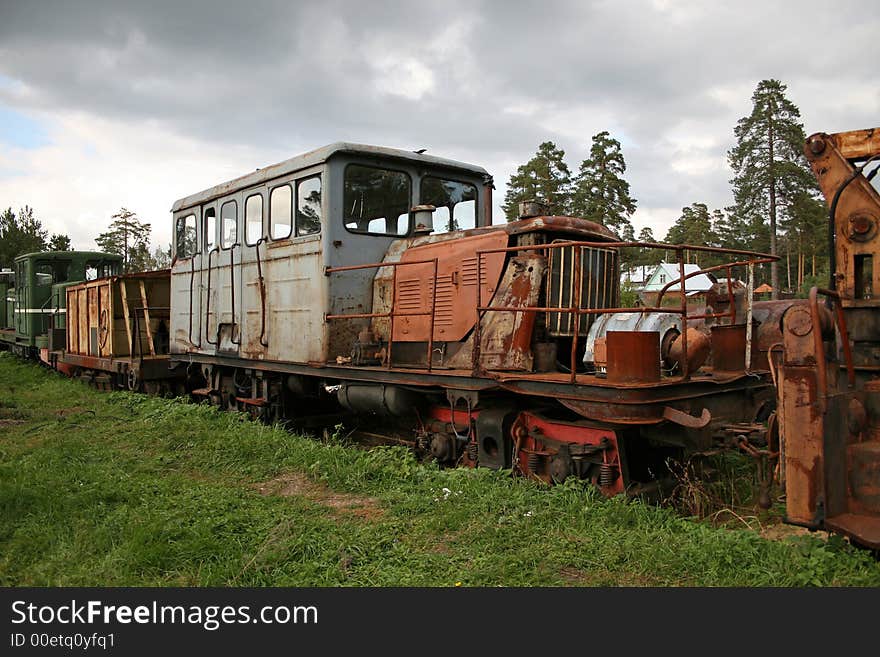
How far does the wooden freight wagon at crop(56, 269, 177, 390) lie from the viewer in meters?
12.6

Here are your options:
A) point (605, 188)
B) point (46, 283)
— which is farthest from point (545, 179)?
point (46, 283)

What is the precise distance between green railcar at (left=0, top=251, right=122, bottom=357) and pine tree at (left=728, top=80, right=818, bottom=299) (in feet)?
97.4

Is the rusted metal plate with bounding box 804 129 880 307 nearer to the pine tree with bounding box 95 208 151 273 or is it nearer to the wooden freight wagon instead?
the wooden freight wagon

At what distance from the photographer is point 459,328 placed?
700 centimetres

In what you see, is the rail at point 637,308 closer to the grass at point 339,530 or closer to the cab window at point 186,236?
the grass at point 339,530

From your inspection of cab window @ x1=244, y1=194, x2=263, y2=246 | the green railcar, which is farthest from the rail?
the green railcar

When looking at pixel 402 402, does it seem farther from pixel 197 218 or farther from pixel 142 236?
pixel 142 236

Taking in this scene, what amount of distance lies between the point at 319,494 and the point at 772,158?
34637 mm

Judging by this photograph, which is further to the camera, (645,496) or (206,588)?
(645,496)

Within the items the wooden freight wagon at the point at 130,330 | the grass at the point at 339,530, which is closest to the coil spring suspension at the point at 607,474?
the grass at the point at 339,530

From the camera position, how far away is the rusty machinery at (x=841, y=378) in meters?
3.51

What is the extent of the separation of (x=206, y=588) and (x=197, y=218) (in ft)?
26.9

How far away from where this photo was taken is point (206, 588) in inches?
148

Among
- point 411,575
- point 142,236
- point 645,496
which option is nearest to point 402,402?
point 645,496
